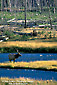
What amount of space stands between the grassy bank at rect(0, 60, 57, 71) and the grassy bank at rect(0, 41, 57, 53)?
398 cm

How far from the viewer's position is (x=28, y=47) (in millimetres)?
21969

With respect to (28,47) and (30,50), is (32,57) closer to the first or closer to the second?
(30,50)

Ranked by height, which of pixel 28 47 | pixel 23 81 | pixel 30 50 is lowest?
pixel 30 50

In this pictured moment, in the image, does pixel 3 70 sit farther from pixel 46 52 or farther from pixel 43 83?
pixel 46 52

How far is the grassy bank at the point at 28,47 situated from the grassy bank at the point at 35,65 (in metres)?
3.98

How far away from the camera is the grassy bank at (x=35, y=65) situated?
52.4ft

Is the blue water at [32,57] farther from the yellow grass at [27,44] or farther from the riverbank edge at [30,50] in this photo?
the yellow grass at [27,44]

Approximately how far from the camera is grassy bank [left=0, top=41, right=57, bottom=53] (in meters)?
21.1

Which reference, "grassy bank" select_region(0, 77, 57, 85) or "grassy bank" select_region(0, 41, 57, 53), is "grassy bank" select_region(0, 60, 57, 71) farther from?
"grassy bank" select_region(0, 41, 57, 53)

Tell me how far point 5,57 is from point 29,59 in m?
2.02

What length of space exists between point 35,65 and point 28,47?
18.2ft

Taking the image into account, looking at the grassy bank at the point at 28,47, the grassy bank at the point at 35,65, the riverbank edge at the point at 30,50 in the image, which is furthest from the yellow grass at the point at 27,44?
the grassy bank at the point at 35,65

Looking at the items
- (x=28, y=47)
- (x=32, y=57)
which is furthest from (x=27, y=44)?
(x=32, y=57)

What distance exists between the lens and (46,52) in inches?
816
